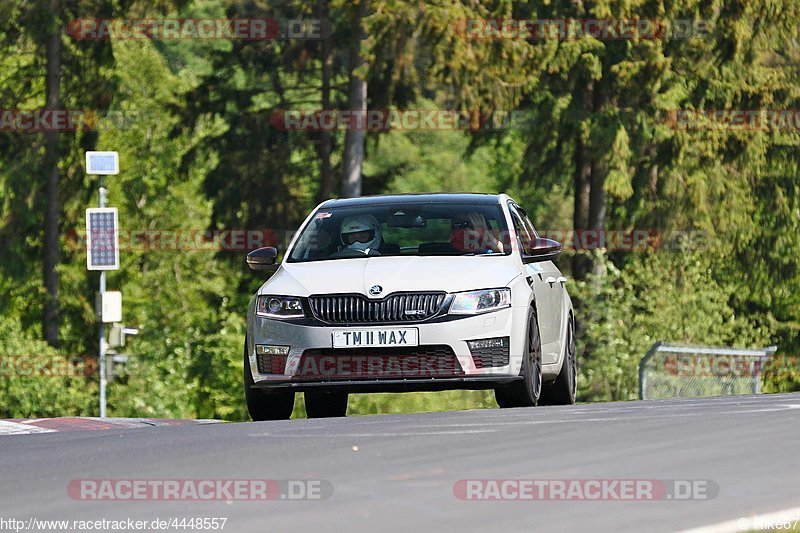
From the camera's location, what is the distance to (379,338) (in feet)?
44.5

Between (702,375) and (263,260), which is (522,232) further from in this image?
(702,375)

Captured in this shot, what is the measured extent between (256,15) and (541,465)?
4092 cm

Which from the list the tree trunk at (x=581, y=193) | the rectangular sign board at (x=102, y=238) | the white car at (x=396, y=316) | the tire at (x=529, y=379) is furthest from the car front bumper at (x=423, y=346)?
the tree trunk at (x=581, y=193)

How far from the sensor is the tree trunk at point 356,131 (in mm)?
42469

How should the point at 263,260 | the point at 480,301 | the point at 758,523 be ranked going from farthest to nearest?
the point at 263,260, the point at 480,301, the point at 758,523

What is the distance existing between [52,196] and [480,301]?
4005 cm

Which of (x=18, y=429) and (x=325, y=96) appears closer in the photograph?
(x=18, y=429)

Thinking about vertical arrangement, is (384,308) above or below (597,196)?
above

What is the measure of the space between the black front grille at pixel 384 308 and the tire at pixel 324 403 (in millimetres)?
2250

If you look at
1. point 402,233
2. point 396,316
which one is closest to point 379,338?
point 396,316

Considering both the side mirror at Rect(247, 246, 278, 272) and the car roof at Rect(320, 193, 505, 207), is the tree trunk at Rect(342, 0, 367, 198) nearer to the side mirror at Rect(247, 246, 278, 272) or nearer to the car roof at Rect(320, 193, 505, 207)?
the car roof at Rect(320, 193, 505, 207)

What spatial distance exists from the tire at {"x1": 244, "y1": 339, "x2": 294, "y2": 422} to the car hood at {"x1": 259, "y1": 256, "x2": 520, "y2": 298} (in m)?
0.68

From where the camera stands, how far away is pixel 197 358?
4975cm

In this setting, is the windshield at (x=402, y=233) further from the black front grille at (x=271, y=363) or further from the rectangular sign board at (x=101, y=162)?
the rectangular sign board at (x=101, y=162)
